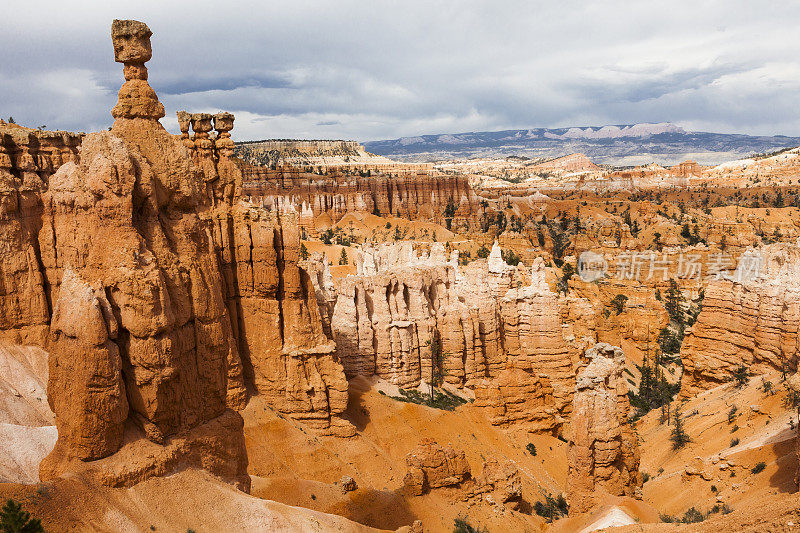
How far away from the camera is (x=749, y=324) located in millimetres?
33312

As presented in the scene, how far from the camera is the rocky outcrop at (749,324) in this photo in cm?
3158

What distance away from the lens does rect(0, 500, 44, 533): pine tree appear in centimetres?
862

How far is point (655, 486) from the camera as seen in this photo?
23781 mm

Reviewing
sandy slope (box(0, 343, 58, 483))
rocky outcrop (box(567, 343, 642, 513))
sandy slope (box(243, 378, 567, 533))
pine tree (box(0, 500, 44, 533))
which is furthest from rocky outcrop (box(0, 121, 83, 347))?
rocky outcrop (box(567, 343, 642, 513))

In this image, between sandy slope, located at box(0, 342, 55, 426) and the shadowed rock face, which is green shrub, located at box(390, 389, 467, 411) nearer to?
sandy slope, located at box(0, 342, 55, 426)

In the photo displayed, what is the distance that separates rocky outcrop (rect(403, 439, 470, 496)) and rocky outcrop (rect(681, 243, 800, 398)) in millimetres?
19576

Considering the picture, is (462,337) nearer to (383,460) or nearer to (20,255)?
(383,460)

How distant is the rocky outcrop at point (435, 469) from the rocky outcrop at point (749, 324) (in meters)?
19.6

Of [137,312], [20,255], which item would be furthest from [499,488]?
[20,255]

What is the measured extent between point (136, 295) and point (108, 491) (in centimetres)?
343

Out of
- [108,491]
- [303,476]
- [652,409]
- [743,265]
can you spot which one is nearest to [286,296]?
[303,476]

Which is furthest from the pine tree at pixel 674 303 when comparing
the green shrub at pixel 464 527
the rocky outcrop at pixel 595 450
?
the green shrub at pixel 464 527

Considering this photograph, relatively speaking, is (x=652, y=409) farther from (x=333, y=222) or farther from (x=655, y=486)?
(x=333, y=222)

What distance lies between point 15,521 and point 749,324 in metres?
34.6
